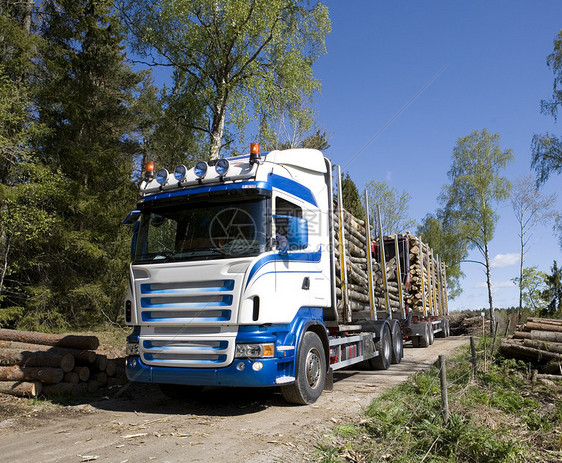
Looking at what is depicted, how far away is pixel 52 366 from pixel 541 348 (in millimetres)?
9086

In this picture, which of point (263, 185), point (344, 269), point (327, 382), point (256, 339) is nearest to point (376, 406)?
point (327, 382)

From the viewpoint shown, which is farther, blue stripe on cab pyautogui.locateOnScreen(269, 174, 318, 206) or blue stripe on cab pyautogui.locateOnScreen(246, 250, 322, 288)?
blue stripe on cab pyautogui.locateOnScreen(269, 174, 318, 206)

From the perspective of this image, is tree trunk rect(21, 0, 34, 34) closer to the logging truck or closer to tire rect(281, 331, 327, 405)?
the logging truck

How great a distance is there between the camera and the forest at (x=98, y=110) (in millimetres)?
14922

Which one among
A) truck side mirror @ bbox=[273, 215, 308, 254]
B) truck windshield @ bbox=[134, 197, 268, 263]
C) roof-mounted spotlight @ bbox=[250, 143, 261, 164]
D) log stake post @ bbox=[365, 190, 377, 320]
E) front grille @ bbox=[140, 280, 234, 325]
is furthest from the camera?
log stake post @ bbox=[365, 190, 377, 320]

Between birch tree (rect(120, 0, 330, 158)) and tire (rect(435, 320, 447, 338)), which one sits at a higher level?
birch tree (rect(120, 0, 330, 158))

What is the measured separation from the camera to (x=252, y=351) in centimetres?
591

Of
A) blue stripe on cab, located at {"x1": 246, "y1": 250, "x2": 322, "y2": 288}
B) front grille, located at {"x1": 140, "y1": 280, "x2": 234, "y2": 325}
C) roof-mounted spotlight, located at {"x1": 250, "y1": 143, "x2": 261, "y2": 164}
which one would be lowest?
front grille, located at {"x1": 140, "y1": 280, "x2": 234, "y2": 325}

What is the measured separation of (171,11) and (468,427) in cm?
1775

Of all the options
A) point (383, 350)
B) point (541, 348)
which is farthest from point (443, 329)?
point (541, 348)

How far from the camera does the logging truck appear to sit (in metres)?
6.00

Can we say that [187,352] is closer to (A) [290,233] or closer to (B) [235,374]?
(B) [235,374]

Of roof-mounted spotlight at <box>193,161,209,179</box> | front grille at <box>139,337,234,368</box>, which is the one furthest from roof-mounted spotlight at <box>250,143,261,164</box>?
front grille at <box>139,337,234,368</box>

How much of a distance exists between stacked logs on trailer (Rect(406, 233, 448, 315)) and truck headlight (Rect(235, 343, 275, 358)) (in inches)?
422
